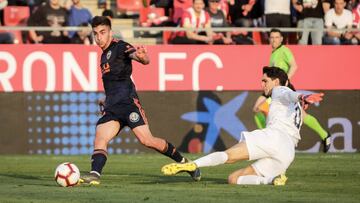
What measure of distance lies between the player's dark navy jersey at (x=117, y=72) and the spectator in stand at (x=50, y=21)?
26.5ft

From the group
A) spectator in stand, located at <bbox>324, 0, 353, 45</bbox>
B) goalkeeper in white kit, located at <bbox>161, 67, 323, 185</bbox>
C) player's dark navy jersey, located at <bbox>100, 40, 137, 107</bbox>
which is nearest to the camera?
goalkeeper in white kit, located at <bbox>161, 67, 323, 185</bbox>

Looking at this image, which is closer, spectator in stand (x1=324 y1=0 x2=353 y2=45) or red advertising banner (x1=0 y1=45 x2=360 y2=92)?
red advertising banner (x1=0 y1=45 x2=360 y2=92)

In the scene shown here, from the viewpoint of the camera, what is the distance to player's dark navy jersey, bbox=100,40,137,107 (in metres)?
14.6

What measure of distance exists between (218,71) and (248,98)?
0.86 meters

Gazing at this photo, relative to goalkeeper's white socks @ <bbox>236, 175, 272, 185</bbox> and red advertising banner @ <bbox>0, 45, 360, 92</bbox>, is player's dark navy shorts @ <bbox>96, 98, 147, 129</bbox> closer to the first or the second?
goalkeeper's white socks @ <bbox>236, 175, 272, 185</bbox>

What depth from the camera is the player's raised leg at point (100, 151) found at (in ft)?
46.0

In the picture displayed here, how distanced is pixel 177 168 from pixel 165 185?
2.75 ft

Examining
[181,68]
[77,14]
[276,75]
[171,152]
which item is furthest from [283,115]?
[77,14]

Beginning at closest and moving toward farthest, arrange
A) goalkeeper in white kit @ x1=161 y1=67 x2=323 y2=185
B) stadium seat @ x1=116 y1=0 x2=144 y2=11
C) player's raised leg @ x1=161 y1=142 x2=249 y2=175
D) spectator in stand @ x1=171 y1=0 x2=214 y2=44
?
player's raised leg @ x1=161 y1=142 x2=249 y2=175
goalkeeper in white kit @ x1=161 y1=67 x2=323 y2=185
spectator in stand @ x1=171 y1=0 x2=214 y2=44
stadium seat @ x1=116 y1=0 x2=144 y2=11

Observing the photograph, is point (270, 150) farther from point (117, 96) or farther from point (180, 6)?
point (180, 6)

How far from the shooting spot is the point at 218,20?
2408 cm

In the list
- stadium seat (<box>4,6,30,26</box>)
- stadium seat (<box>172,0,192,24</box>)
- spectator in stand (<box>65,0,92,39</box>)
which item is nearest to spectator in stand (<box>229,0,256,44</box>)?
stadium seat (<box>172,0,192,24</box>)

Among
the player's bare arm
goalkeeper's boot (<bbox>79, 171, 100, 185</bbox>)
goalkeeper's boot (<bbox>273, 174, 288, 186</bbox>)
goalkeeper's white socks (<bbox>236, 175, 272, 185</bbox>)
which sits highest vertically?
the player's bare arm

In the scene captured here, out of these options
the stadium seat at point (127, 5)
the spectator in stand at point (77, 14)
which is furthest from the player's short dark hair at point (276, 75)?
the stadium seat at point (127, 5)
